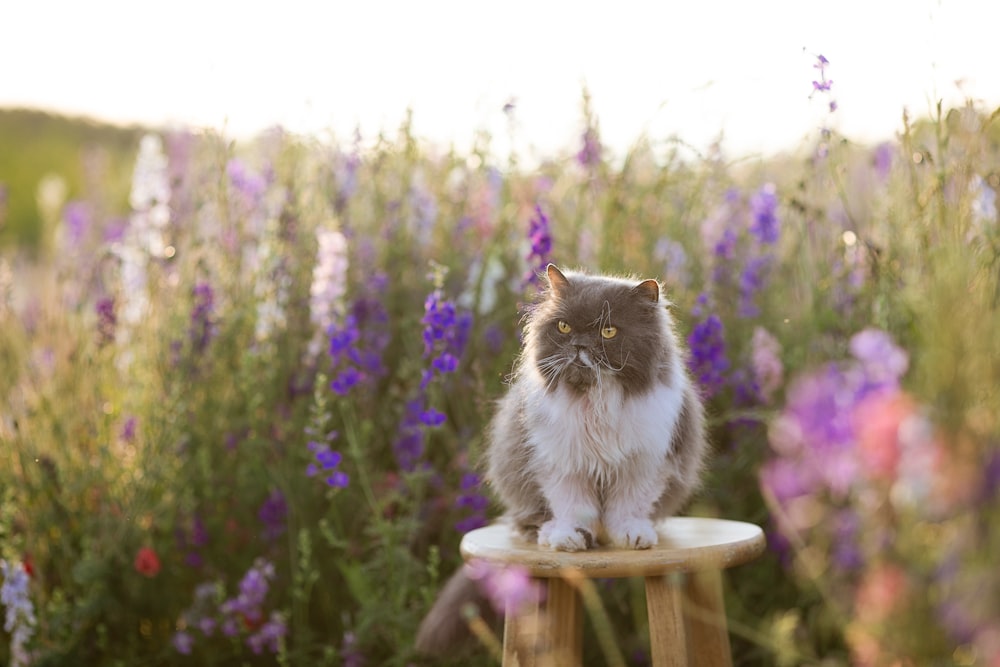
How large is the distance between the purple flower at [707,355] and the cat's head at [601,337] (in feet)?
2.17

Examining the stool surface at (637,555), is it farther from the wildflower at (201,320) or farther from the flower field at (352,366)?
the wildflower at (201,320)

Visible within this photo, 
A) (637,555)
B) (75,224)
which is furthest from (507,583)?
(75,224)

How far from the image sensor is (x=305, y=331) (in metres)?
3.50

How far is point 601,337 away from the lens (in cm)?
217

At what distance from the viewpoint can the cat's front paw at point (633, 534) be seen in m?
2.20

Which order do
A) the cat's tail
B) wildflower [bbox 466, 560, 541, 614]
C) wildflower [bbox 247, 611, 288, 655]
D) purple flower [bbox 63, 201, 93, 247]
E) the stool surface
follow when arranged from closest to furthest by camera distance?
wildflower [bbox 466, 560, 541, 614]
the stool surface
the cat's tail
wildflower [bbox 247, 611, 288, 655]
purple flower [bbox 63, 201, 93, 247]

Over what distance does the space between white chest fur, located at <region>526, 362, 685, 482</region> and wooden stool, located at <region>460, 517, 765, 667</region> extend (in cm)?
19

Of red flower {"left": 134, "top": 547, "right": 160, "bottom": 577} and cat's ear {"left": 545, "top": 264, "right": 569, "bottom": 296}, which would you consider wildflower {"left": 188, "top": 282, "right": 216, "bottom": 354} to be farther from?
cat's ear {"left": 545, "top": 264, "right": 569, "bottom": 296}

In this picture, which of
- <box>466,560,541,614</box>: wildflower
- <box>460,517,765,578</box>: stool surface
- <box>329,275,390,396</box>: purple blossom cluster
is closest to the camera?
<box>466,560,541,614</box>: wildflower

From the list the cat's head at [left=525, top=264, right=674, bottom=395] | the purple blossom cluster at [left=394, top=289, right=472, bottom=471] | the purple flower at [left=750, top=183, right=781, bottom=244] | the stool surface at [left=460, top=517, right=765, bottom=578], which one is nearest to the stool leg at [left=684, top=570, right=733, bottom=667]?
the stool surface at [left=460, top=517, right=765, bottom=578]

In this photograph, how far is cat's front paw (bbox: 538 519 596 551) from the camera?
220 cm

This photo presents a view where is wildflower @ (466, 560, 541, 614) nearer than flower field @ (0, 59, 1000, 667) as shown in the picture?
Yes

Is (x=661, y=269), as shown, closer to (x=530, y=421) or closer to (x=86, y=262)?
(x=530, y=421)

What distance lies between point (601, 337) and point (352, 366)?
1157 millimetres
